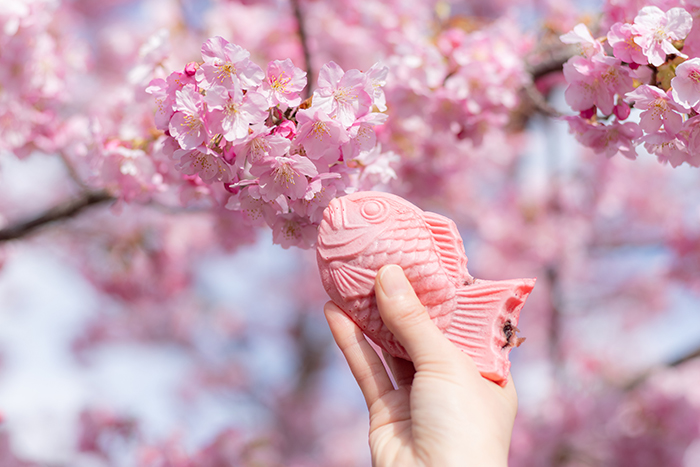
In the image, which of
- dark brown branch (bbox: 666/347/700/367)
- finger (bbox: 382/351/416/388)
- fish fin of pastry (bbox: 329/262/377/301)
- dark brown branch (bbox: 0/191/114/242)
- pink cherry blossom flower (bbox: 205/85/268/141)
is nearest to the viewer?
pink cherry blossom flower (bbox: 205/85/268/141)

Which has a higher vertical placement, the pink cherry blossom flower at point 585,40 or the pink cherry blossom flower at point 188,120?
the pink cherry blossom flower at point 585,40

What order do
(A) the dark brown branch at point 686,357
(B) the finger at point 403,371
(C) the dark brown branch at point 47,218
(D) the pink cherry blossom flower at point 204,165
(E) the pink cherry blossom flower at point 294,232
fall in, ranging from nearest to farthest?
Result: (D) the pink cherry blossom flower at point 204,165
(E) the pink cherry blossom flower at point 294,232
(B) the finger at point 403,371
(C) the dark brown branch at point 47,218
(A) the dark brown branch at point 686,357

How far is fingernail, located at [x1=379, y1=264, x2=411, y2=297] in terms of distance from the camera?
1.37m

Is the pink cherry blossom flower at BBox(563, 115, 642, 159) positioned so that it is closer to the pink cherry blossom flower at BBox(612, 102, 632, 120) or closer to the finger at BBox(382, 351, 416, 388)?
the pink cherry blossom flower at BBox(612, 102, 632, 120)

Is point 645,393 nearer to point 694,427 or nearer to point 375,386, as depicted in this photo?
point 694,427

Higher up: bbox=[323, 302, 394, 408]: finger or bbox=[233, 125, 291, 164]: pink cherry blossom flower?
bbox=[233, 125, 291, 164]: pink cherry blossom flower

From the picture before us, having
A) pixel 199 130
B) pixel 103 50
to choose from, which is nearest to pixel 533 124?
pixel 199 130

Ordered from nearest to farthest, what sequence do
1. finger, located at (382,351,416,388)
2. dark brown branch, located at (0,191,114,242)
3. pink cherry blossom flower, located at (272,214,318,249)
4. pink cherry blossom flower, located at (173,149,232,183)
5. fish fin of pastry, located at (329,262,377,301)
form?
pink cherry blossom flower, located at (173,149,232,183) → fish fin of pastry, located at (329,262,377,301) → pink cherry blossom flower, located at (272,214,318,249) → finger, located at (382,351,416,388) → dark brown branch, located at (0,191,114,242)

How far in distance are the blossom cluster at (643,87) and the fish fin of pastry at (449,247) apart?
0.55m

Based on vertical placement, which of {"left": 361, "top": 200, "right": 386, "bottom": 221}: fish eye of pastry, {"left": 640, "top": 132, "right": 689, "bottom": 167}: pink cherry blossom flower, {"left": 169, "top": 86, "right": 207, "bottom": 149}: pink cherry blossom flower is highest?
{"left": 169, "top": 86, "right": 207, "bottom": 149}: pink cherry blossom flower

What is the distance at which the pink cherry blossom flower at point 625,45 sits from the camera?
1.40m

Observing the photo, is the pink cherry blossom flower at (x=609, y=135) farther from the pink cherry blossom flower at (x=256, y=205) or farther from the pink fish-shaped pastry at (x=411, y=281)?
the pink cherry blossom flower at (x=256, y=205)

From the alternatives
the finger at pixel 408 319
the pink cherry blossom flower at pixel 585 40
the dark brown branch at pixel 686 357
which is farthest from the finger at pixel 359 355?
the dark brown branch at pixel 686 357

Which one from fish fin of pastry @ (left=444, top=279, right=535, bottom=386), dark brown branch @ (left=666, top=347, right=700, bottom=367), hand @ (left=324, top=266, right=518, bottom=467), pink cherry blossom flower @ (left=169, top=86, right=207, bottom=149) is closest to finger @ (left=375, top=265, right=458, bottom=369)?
hand @ (left=324, top=266, right=518, bottom=467)
